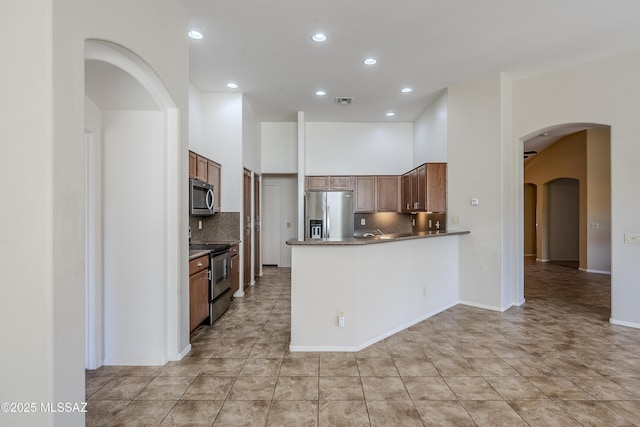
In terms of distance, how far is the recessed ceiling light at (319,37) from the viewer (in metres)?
3.44

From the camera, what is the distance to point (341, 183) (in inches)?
261

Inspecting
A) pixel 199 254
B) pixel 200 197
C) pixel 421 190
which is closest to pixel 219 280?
pixel 199 254

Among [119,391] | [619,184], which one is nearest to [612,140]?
[619,184]

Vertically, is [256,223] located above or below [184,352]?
above

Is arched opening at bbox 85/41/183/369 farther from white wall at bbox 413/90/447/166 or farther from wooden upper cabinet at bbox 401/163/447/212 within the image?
white wall at bbox 413/90/447/166

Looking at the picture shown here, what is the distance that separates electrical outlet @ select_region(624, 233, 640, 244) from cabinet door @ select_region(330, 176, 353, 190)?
421 cm

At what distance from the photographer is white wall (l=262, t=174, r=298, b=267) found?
773cm

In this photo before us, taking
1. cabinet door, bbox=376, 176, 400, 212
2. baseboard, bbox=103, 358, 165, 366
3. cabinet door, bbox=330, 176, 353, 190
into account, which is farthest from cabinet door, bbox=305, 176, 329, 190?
baseboard, bbox=103, 358, 165, 366

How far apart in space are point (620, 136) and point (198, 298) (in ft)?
17.4

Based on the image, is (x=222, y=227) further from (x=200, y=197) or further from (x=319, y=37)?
(x=319, y=37)

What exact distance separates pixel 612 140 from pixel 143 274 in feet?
17.9

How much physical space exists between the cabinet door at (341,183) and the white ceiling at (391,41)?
6.27 feet

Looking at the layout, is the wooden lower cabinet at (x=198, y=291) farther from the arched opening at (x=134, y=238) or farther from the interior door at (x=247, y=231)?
the interior door at (x=247, y=231)

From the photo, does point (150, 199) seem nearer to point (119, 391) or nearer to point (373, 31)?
point (119, 391)
